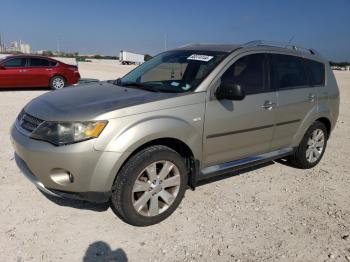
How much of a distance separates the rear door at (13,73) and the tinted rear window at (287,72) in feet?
36.6

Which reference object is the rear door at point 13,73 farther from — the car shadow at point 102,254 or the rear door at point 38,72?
the car shadow at point 102,254

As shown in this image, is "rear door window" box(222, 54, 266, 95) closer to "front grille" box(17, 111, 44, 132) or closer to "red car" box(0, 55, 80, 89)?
"front grille" box(17, 111, 44, 132)

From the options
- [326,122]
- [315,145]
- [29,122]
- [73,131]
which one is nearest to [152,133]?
[73,131]

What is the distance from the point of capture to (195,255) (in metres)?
3.07

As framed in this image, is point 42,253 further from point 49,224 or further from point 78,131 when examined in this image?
point 78,131

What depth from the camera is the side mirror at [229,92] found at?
360cm

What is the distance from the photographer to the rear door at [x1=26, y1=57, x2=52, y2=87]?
13.4 m

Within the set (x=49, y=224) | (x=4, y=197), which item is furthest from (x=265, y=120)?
(x=4, y=197)

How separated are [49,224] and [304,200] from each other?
294 cm

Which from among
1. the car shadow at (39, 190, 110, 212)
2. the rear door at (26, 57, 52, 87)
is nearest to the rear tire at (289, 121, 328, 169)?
the car shadow at (39, 190, 110, 212)

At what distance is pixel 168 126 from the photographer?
3.36 m

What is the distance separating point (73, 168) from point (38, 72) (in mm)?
11721

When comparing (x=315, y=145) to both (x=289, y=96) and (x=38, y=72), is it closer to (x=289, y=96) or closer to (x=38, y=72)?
(x=289, y=96)

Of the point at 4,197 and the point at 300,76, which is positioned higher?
the point at 300,76
